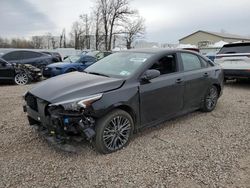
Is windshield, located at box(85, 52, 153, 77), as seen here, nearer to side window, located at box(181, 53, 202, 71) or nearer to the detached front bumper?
side window, located at box(181, 53, 202, 71)

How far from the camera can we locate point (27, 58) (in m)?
12.2

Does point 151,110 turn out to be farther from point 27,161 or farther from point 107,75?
point 27,161

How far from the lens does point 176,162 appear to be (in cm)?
334

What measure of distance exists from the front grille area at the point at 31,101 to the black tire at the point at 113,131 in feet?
3.31

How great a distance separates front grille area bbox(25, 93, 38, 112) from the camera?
11.9 ft

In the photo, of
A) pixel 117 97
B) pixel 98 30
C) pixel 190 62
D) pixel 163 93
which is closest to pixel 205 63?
pixel 190 62

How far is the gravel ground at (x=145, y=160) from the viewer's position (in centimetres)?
292

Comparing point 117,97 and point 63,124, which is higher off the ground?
point 117,97

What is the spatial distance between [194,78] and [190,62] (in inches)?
14.2

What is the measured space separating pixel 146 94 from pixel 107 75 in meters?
0.72

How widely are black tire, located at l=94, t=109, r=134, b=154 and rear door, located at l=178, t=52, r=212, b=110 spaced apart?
158cm

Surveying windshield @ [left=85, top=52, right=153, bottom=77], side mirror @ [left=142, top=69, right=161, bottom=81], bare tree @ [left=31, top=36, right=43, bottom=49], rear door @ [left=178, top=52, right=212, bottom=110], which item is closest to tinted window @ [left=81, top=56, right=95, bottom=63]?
windshield @ [left=85, top=52, right=153, bottom=77]

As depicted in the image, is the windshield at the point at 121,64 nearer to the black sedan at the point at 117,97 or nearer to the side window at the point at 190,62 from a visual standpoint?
the black sedan at the point at 117,97

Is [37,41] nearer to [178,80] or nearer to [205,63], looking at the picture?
[205,63]
